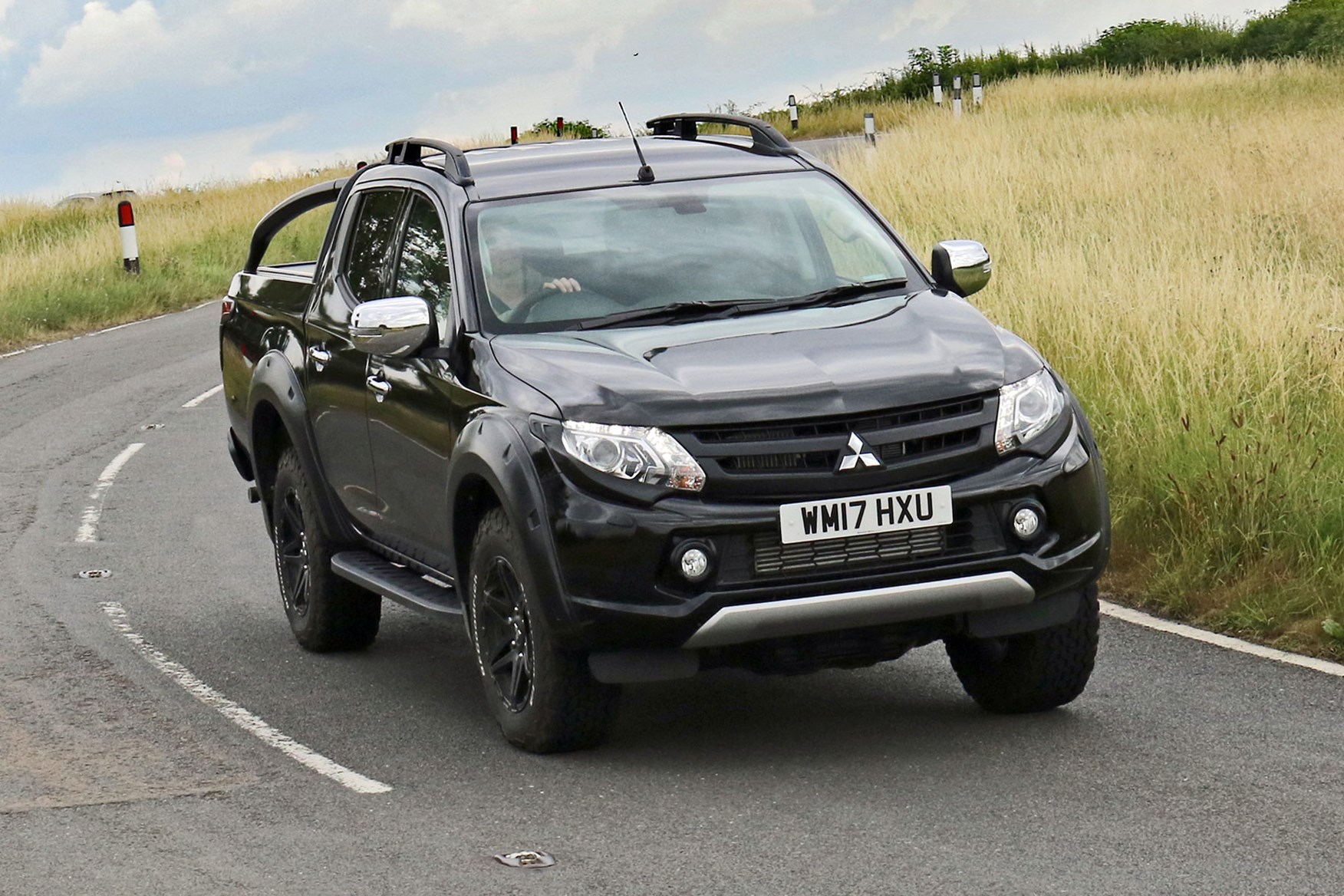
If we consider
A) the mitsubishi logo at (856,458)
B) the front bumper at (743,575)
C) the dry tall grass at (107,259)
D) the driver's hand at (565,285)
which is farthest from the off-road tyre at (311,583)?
the dry tall grass at (107,259)

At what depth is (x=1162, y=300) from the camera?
11.5m

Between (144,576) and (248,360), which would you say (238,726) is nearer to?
(248,360)

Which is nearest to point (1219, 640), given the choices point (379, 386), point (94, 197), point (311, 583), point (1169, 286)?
point (379, 386)

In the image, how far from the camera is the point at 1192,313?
11.0m

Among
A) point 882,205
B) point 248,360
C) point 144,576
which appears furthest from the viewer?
point 882,205

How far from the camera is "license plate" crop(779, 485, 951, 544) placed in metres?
5.56

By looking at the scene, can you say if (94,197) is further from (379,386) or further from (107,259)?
(379,386)

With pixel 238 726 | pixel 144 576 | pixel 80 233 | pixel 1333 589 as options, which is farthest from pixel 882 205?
pixel 80 233

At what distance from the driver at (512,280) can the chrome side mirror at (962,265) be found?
135cm

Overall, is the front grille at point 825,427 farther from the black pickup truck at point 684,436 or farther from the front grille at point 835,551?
the front grille at point 835,551

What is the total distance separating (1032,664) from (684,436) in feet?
5.08

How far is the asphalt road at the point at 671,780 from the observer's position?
16.5 feet

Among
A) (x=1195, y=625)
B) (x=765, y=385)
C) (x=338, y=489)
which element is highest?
(x=765, y=385)

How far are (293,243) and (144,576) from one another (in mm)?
21861
